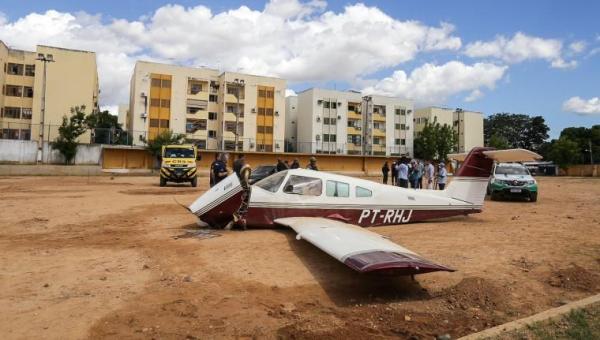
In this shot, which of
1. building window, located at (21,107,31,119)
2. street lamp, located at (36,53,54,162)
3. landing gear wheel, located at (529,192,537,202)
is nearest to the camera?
landing gear wheel, located at (529,192,537,202)

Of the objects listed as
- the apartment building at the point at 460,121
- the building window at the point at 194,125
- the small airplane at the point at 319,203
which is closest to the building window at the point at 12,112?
the building window at the point at 194,125

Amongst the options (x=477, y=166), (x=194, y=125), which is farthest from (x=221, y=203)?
(x=194, y=125)

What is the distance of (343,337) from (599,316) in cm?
306

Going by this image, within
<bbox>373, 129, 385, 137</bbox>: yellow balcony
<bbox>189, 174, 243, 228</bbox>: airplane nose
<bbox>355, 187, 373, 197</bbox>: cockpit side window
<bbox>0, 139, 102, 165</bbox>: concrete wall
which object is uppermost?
<bbox>373, 129, 385, 137</bbox>: yellow balcony

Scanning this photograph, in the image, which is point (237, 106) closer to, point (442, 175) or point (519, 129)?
point (442, 175)

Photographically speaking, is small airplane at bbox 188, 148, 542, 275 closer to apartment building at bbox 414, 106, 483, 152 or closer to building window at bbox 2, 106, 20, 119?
building window at bbox 2, 106, 20, 119

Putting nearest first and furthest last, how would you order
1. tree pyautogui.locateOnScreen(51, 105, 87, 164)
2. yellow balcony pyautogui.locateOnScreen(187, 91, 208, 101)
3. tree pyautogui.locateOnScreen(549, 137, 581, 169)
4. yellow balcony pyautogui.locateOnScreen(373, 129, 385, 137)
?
tree pyautogui.locateOnScreen(51, 105, 87, 164), yellow balcony pyautogui.locateOnScreen(187, 91, 208, 101), tree pyautogui.locateOnScreen(549, 137, 581, 169), yellow balcony pyautogui.locateOnScreen(373, 129, 385, 137)

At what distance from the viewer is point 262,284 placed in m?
6.19

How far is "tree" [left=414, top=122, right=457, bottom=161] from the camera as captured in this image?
251 feet

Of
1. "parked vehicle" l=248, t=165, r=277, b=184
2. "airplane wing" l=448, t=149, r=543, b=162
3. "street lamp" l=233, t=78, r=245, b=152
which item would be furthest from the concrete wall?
"airplane wing" l=448, t=149, r=543, b=162

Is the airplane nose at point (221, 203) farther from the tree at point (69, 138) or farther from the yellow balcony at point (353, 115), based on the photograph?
the yellow balcony at point (353, 115)

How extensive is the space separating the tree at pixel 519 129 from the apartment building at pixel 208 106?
239 ft

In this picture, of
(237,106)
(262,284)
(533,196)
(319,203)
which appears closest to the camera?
(262,284)

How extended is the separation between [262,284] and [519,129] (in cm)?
12998
